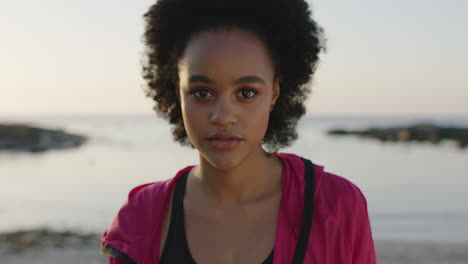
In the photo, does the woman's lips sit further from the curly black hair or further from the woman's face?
the curly black hair

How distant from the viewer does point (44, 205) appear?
44.2 ft

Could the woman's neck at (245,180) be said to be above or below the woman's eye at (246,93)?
below

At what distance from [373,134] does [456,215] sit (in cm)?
3702

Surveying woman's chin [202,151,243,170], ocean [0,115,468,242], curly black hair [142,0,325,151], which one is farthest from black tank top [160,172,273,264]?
ocean [0,115,468,242]

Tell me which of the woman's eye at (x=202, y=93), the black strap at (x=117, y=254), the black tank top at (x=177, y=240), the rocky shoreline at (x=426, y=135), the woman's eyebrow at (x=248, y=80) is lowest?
the rocky shoreline at (x=426, y=135)

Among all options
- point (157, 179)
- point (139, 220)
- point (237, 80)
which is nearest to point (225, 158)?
point (237, 80)

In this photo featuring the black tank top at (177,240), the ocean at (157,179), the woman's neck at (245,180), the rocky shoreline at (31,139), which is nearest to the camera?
the black tank top at (177,240)

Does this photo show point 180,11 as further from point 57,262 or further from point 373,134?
point 373,134

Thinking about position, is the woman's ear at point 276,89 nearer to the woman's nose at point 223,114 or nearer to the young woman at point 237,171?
the young woman at point 237,171

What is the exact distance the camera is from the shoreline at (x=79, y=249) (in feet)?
26.3

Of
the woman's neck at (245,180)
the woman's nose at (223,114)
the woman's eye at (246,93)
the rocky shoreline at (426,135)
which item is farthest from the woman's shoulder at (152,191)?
the rocky shoreline at (426,135)

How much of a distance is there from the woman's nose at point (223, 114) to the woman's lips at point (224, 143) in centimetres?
7

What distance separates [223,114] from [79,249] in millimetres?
7281

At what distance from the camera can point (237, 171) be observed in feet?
7.45
